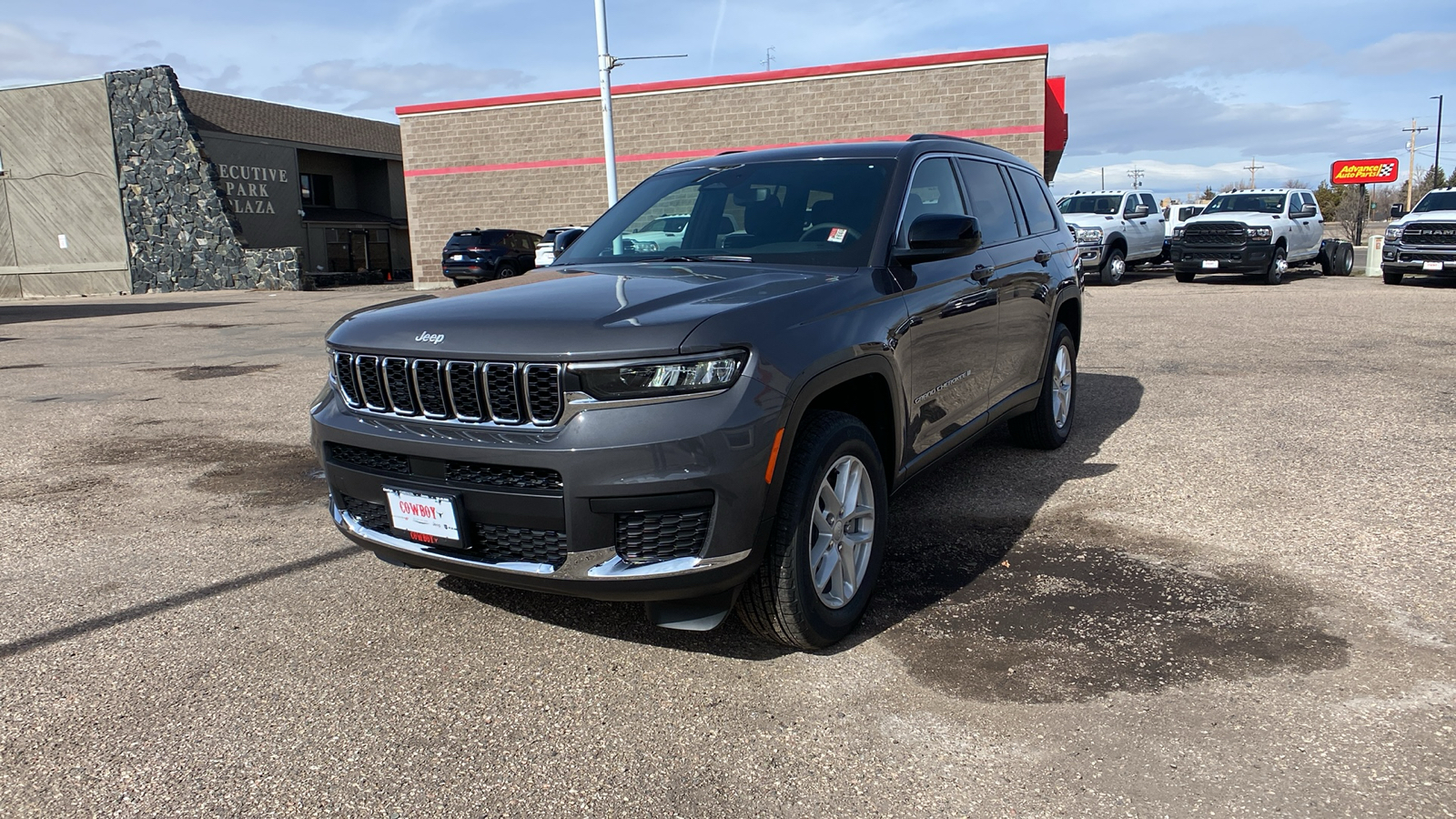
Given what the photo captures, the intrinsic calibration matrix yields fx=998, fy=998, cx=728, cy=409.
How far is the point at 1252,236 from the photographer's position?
2008cm

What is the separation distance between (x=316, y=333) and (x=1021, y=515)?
13.5 m

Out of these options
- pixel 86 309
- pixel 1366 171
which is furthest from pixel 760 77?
pixel 1366 171

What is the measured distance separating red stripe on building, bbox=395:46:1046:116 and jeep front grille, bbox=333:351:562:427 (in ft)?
82.6

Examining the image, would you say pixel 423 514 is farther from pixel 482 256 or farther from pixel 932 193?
pixel 482 256

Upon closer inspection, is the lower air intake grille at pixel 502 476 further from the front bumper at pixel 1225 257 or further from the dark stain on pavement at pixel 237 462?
the front bumper at pixel 1225 257

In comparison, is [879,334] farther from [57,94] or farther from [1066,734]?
[57,94]

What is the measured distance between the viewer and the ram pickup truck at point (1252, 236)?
2011 cm

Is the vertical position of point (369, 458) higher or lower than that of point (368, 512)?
higher

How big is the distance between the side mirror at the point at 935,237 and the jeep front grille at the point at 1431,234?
736 inches

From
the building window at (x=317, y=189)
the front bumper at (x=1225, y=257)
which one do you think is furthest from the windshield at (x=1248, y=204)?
the building window at (x=317, y=189)

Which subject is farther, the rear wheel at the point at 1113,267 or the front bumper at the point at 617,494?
the rear wheel at the point at 1113,267

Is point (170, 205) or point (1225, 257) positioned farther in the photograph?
point (170, 205)

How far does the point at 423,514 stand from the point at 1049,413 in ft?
13.7

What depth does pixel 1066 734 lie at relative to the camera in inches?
114
